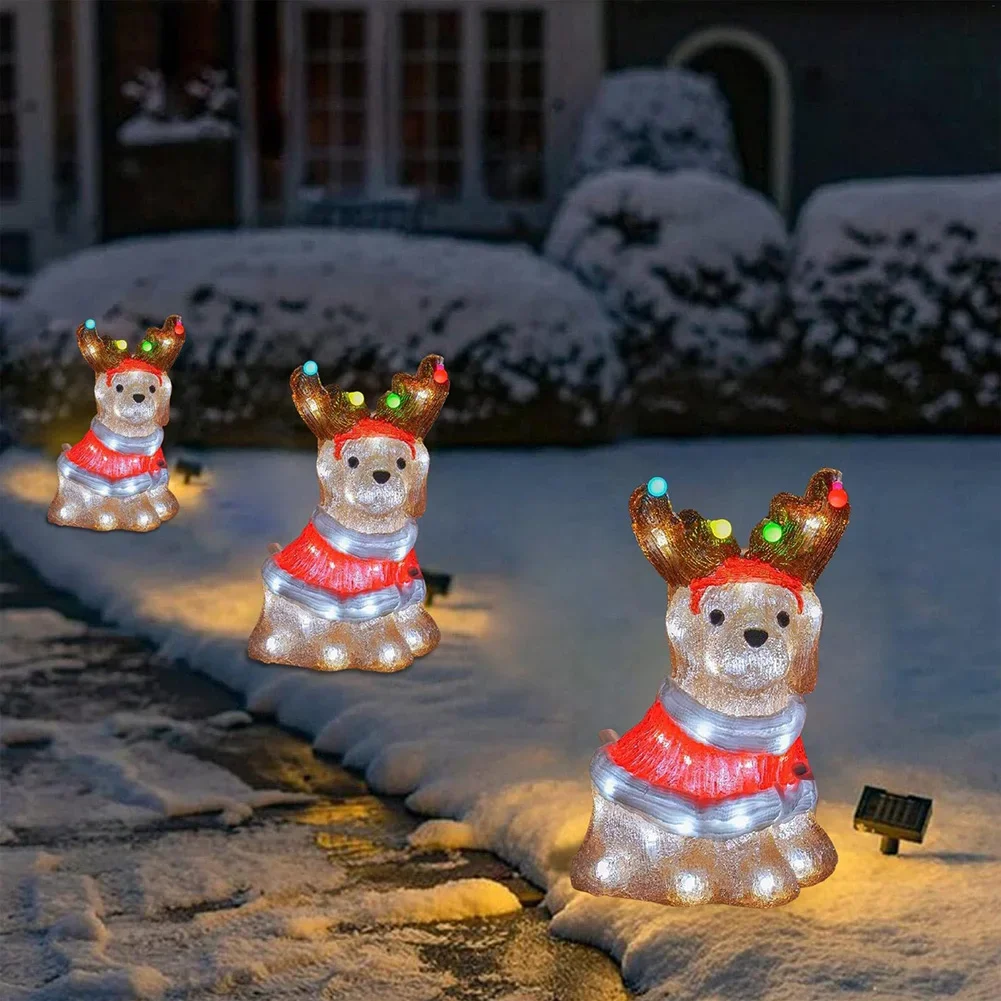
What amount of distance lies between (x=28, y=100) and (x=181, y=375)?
6525 mm

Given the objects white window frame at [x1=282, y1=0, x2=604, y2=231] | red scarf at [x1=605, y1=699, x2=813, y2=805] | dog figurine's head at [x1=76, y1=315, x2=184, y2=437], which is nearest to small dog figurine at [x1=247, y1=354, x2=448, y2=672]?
dog figurine's head at [x1=76, y1=315, x2=184, y2=437]

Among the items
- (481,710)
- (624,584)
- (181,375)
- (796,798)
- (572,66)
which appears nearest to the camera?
(796,798)

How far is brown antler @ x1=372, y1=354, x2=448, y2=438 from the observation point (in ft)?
16.2

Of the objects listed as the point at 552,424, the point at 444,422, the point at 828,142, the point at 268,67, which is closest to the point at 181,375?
the point at 444,422

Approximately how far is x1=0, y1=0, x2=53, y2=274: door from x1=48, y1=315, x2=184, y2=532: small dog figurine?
11.5m

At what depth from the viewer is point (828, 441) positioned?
1258 centimetres

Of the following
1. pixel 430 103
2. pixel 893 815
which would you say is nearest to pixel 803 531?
pixel 893 815

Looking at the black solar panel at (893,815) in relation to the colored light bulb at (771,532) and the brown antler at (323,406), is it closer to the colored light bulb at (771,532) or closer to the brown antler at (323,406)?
the colored light bulb at (771,532)

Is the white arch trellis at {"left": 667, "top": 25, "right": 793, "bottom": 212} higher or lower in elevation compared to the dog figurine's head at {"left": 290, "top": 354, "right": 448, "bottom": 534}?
higher

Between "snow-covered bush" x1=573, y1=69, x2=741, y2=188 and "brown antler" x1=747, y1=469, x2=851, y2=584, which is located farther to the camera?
"snow-covered bush" x1=573, y1=69, x2=741, y2=188

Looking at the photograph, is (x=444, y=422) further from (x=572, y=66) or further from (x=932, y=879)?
(x=932, y=879)

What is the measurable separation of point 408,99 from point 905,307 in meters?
6.46

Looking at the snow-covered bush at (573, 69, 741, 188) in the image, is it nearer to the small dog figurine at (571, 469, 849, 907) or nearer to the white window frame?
the white window frame

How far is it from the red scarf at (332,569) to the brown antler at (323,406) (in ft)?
1.35
